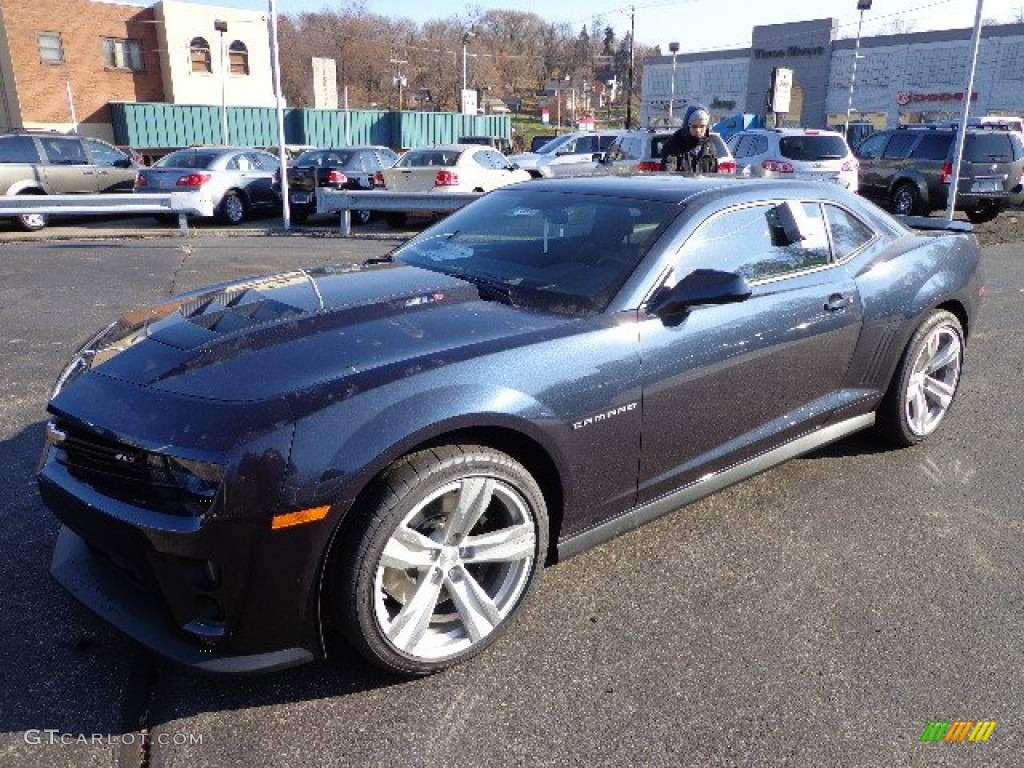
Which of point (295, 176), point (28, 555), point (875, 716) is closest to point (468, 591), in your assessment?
point (875, 716)

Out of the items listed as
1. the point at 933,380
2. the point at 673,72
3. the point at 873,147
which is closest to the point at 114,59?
the point at 873,147

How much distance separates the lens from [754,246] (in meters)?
3.54

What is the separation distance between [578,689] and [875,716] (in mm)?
903

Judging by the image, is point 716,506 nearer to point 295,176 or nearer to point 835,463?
point 835,463

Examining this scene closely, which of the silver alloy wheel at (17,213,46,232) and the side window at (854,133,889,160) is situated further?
the side window at (854,133,889,160)

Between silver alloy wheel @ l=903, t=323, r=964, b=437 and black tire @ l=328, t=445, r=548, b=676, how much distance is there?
8.71ft

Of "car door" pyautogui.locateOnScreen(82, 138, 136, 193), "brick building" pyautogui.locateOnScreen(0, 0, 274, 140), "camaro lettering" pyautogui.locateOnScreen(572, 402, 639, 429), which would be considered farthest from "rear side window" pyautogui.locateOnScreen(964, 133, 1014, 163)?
"brick building" pyautogui.locateOnScreen(0, 0, 274, 140)

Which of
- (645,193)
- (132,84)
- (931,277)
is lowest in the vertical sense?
(931,277)

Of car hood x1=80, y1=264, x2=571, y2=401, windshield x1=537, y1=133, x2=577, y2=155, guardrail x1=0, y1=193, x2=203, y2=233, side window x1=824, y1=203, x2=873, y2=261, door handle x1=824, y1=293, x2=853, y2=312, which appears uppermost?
windshield x1=537, y1=133, x2=577, y2=155

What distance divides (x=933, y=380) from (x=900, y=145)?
13.2 metres

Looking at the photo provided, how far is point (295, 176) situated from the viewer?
1577 cm

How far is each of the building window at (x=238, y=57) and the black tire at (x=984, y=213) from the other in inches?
1393

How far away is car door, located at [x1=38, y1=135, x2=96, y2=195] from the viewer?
1399 centimetres

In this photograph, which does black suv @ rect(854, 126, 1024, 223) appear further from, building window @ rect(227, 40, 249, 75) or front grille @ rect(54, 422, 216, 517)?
building window @ rect(227, 40, 249, 75)
